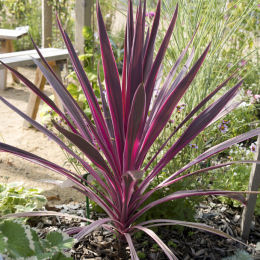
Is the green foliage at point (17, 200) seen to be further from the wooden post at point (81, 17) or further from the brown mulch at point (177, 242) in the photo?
the wooden post at point (81, 17)

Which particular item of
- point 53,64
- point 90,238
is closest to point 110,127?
point 90,238

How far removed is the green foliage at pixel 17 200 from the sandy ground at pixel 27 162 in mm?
188

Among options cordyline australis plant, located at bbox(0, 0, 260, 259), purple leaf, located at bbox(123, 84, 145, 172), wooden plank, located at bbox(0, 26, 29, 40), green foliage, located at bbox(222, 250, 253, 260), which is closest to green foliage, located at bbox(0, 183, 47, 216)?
cordyline australis plant, located at bbox(0, 0, 260, 259)

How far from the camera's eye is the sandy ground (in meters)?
2.46

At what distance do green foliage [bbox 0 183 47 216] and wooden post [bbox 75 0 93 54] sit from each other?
1.87 metres

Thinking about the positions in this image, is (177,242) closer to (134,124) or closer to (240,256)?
(240,256)

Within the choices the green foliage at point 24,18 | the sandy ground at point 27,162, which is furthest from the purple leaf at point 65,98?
the green foliage at point 24,18

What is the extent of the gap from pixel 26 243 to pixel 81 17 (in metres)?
2.58

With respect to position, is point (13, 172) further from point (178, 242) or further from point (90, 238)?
point (178, 242)

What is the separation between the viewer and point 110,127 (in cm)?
145

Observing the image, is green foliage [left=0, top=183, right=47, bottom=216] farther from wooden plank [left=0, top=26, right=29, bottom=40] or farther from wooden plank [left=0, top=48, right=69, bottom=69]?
wooden plank [left=0, top=26, right=29, bottom=40]

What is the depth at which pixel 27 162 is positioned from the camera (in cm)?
295

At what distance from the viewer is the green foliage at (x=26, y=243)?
3.17 ft

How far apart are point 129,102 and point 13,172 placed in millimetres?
1767
